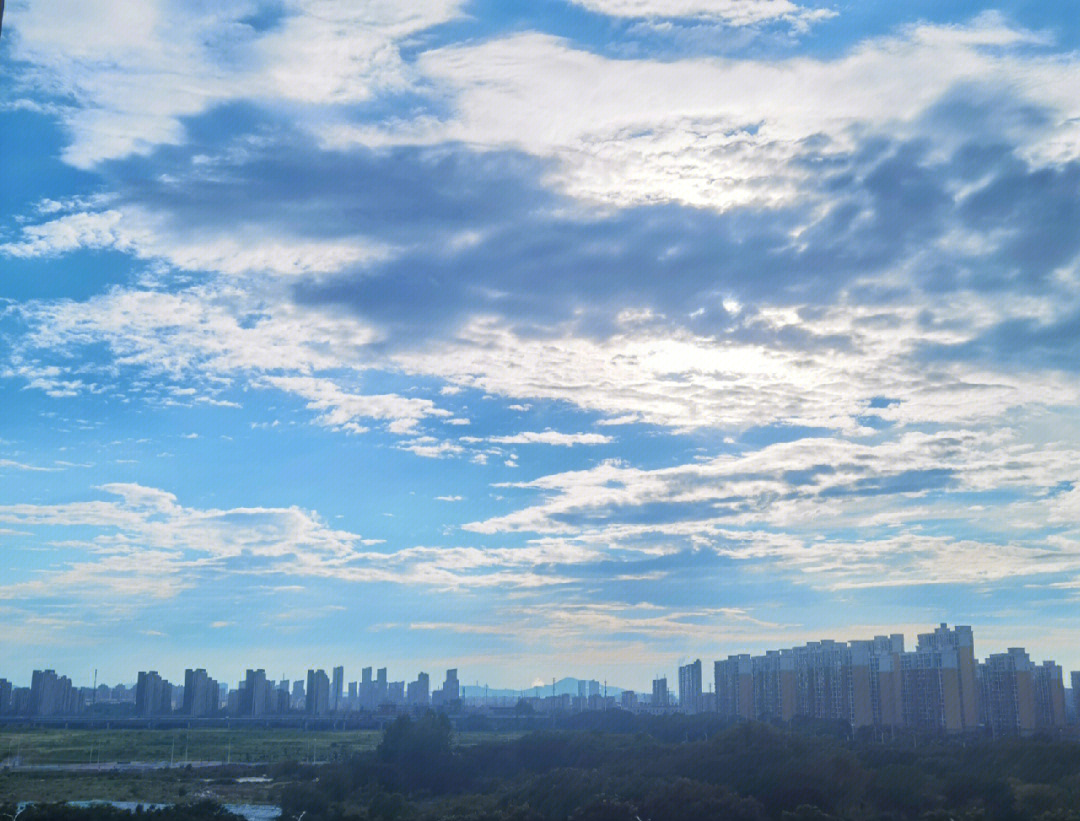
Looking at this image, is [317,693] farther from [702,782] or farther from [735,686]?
[702,782]

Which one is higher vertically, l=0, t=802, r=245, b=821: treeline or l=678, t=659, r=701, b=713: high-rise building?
l=0, t=802, r=245, b=821: treeline

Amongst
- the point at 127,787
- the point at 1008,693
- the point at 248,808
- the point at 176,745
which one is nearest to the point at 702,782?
the point at 248,808

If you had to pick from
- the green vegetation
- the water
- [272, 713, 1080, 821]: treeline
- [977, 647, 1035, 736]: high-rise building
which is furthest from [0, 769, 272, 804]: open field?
[977, 647, 1035, 736]: high-rise building

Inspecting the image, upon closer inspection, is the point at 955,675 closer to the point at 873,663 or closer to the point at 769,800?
the point at 873,663

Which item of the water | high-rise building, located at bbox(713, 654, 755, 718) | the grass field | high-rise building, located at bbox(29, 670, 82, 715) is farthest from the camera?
high-rise building, located at bbox(29, 670, 82, 715)

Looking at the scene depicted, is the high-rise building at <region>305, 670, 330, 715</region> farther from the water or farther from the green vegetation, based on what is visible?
the water

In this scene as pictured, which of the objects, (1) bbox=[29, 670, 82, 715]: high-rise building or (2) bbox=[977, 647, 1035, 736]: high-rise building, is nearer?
(2) bbox=[977, 647, 1035, 736]: high-rise building

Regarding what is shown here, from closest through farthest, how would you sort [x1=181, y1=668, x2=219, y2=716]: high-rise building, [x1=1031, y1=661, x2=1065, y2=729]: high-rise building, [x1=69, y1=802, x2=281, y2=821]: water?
[x1=69, y1=802, x2=281, y2=821]: water, [x1=1031, y1=661, x2=1065, y2=729]: high-rise building, [x1=181, y1=668, x2=219, y2=716]: high-rise building
